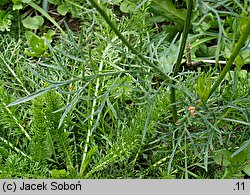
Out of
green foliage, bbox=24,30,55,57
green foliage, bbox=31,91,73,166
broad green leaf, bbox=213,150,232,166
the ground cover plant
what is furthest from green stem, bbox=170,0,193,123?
green foliage, bbox=24,30,55,57

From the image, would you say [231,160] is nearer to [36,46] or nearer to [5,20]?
[36,46]

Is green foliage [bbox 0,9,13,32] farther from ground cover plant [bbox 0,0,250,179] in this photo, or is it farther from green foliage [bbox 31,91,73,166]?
green foliage [bbox 31,91,73,166]

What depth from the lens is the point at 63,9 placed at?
81.0 inches

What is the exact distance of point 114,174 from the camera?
1588 millimetres

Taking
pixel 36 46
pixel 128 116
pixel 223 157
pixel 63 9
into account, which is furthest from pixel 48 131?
pixel 63 9

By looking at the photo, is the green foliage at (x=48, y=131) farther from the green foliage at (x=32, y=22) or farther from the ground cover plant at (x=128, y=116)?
the green foliage at (x=32, y=22)

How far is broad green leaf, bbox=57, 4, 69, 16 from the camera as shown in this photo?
80.7 inches

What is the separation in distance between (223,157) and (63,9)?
3.16 feet

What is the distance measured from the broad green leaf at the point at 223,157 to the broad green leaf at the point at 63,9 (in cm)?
92

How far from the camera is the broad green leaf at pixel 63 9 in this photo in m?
2.05

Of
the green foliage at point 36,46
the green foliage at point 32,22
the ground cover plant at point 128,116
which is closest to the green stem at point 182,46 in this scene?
the ground cover plant at point 128,116

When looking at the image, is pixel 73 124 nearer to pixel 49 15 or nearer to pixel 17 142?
pixel 17 142

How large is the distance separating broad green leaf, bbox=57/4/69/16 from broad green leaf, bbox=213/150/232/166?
916 millimetres

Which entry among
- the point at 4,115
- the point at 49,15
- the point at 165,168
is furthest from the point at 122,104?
the point at 49,15
